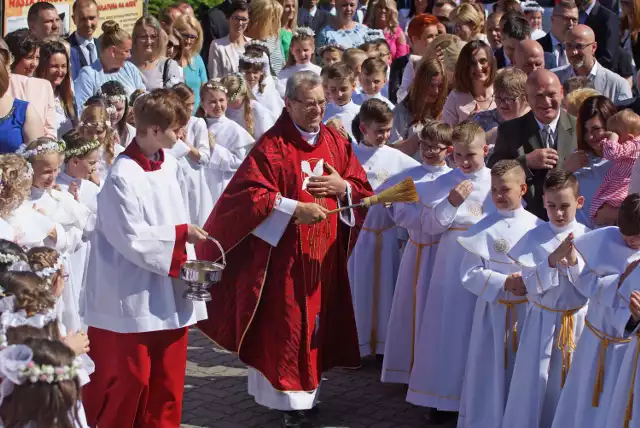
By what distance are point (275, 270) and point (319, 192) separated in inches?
22.2

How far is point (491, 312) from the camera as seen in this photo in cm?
718

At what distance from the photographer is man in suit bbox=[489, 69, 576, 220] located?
7703mm

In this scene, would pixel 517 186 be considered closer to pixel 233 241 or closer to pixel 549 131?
pixel 549 131

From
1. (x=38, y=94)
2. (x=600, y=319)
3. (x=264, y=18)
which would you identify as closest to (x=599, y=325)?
(x=600, y=319)

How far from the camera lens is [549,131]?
789 cm

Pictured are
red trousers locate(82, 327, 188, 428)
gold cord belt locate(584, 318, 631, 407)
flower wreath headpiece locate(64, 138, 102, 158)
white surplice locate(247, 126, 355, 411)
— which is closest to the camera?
gold cord belt locate(584, 318, 631, 407)

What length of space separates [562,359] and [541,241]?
0.68m

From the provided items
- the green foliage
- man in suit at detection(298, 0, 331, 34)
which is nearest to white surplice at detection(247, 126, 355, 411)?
man in suit at detection(298, 0, 331, 34)

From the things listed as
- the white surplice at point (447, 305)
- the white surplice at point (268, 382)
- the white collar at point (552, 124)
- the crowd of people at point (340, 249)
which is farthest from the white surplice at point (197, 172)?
the white collar at point (552, 124)

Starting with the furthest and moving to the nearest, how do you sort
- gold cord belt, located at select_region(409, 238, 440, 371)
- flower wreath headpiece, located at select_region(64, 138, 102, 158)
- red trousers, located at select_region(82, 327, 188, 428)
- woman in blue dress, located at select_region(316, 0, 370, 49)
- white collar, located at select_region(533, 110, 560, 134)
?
woman in blue dress, located at select_region(316, 0, 370, 49) < flower wreath headpiece, located at select_region(64, 138, 102, 158) < gold cord belt, located at select_region(409, 238, 440, 371) < white collar, located at select_region(533, 110, 560, 134) < red trousers, located at select_region(82, 327, 188, 428)

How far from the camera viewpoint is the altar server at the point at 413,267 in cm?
790

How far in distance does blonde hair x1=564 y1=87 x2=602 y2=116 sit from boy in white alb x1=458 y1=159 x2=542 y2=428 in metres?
1.56

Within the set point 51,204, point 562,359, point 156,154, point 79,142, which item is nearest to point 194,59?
point 79,142

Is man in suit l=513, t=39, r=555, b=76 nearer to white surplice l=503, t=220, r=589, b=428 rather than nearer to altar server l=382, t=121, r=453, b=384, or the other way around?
altar server l=382, t=121, r=453, b=384
